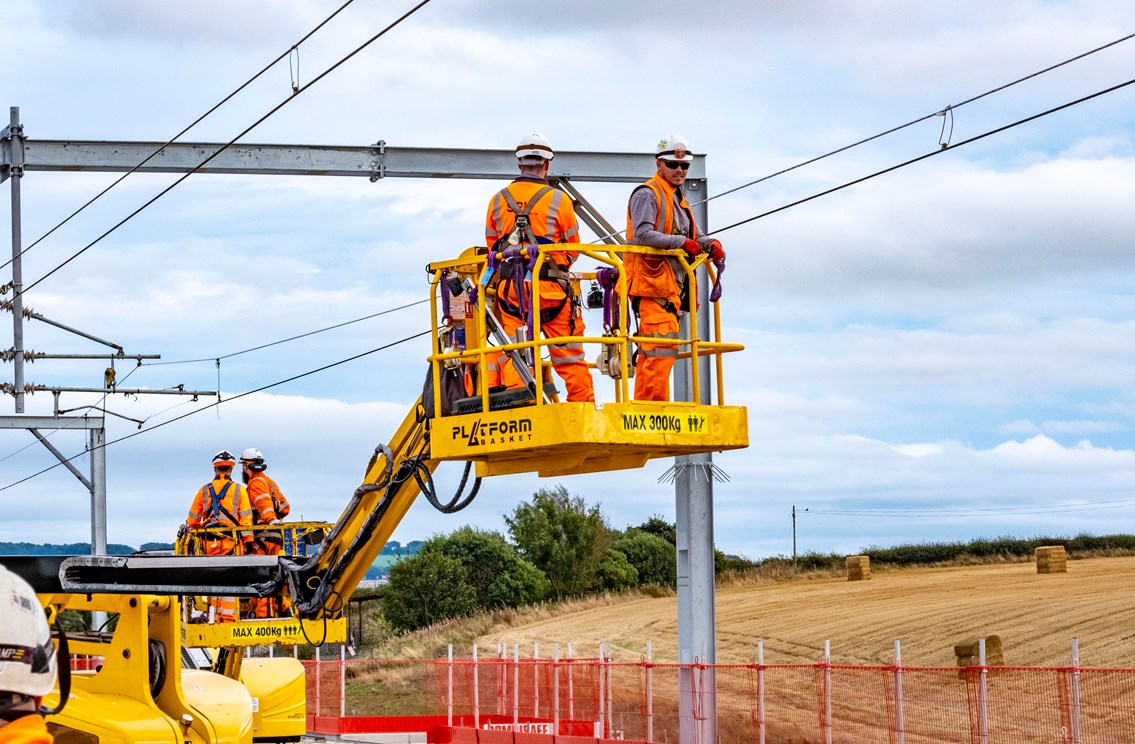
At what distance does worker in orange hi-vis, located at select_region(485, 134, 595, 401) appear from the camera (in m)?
12.3

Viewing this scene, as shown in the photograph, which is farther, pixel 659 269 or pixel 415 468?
pixel 415 468

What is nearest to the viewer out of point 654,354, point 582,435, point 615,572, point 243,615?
point 582,435

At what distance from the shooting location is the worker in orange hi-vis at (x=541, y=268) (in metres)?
12.3

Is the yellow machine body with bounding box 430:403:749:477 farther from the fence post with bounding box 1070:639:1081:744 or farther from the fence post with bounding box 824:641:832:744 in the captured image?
the fence post with bounding box 824:641:832:744

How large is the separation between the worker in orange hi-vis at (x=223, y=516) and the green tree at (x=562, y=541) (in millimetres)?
67394

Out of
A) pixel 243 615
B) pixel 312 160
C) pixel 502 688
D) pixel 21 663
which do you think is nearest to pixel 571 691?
pixel 502 688

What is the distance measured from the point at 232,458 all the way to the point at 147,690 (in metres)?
11.8

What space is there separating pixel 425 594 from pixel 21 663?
251 ft

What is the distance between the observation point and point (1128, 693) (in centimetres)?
2425

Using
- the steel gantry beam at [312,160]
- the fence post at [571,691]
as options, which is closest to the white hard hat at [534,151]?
the steel gantry beam at [312,160]

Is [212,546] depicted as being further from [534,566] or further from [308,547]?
[534,566]

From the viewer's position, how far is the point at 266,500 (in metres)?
22.3

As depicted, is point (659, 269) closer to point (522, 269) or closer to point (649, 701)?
point (522, 269)

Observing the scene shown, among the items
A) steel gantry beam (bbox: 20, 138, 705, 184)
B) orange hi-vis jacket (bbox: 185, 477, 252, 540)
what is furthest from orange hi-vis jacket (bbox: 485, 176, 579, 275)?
orange hi-vis jacket (bbox: 185, 477, 252, 540)
